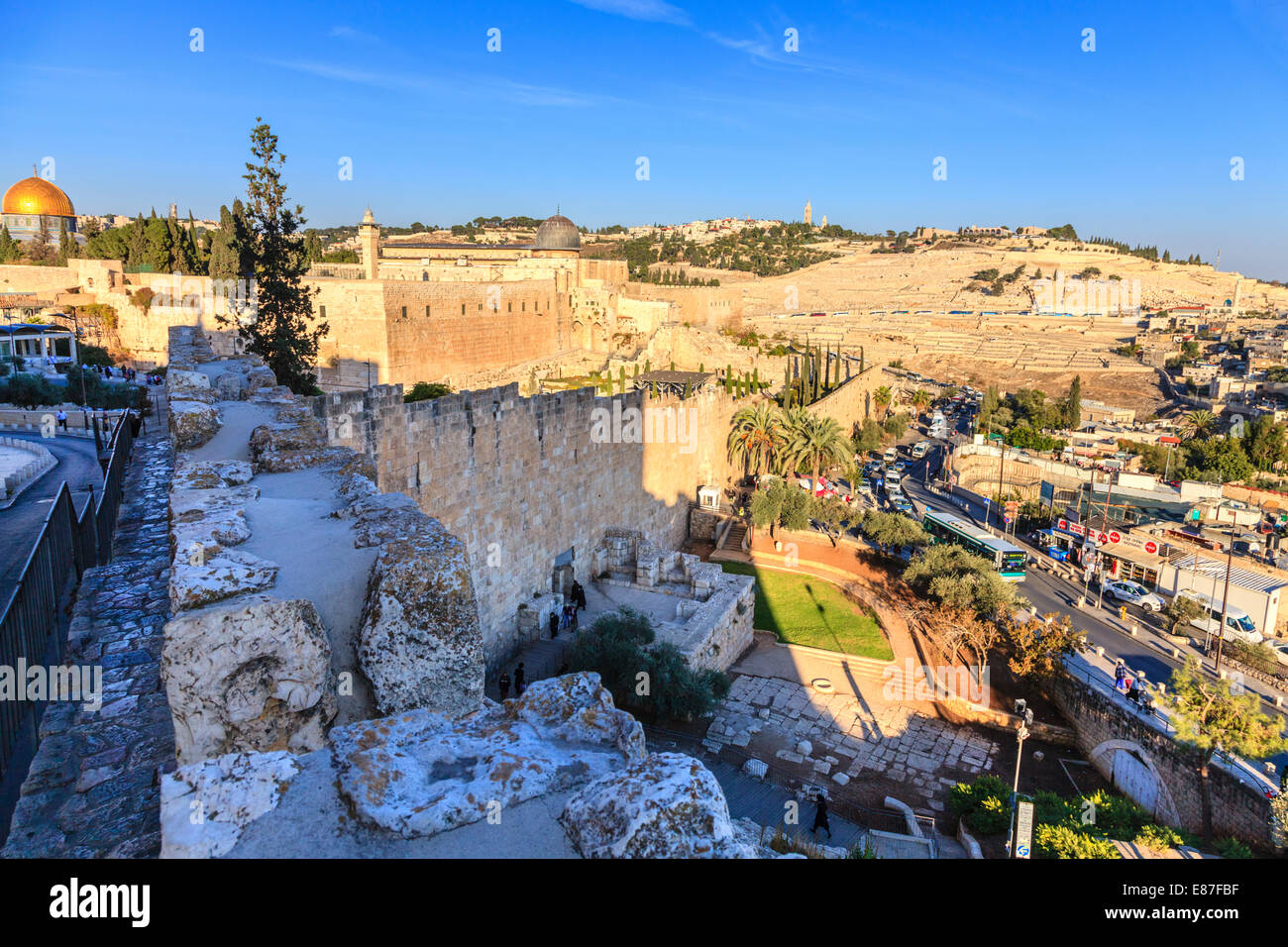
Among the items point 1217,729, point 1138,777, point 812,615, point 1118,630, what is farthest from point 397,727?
point 1118,630

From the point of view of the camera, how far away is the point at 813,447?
64.3 feet

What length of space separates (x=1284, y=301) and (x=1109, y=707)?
97.2m

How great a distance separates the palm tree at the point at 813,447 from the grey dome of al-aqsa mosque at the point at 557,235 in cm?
2256

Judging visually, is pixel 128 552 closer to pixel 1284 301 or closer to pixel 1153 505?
pixel 1153 505

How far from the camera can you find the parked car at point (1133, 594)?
1616 centimetres

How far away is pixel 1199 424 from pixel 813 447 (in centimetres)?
2538

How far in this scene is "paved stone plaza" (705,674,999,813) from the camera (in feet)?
30.6

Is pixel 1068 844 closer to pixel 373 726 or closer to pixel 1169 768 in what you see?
pixel 1169 768

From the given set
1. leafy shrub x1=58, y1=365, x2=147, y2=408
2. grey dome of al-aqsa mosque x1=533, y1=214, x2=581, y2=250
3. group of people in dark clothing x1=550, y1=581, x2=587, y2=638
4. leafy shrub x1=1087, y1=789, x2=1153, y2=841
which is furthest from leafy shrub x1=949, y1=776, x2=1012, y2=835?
grey dome of al-aqsa mosque x1=533, y1=214, x2=581, y2=250

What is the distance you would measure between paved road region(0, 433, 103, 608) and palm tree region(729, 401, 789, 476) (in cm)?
1276

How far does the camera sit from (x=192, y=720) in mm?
2164

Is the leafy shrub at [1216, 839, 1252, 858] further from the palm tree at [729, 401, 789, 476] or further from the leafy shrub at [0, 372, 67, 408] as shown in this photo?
the leafy shrub at [0, 372, 67, 408]
